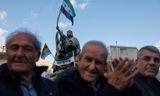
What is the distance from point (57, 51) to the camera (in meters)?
17.4

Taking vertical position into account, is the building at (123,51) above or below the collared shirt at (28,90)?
above

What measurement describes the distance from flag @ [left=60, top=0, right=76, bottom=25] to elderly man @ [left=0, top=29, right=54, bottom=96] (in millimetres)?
15665

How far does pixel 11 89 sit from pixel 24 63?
335mm

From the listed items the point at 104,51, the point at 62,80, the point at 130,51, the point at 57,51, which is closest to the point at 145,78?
the point at 104,51

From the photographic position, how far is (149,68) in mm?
4633

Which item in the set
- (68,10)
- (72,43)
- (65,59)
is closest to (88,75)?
(72,43)

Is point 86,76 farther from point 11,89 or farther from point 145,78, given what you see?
point 145,78

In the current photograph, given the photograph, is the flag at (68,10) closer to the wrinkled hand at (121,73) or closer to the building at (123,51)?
the wrinkled hand at (121,73)

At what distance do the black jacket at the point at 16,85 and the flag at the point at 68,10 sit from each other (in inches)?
620

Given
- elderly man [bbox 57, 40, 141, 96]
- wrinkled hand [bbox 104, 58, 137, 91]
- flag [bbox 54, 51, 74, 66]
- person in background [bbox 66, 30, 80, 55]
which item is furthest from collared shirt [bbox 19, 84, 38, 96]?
flag [bbox 54, 51, 74, 66]

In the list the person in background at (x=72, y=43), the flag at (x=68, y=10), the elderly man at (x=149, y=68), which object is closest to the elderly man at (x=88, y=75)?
the elderly man at (x=149, y=68)

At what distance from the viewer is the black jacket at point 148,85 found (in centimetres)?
428

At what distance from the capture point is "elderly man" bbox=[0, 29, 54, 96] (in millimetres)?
3230

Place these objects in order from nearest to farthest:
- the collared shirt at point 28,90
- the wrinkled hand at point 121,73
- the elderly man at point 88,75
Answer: the wrinkled hand at point 121,73 → the collared shirt at point 28,90 → the elderly man at point 88,75
